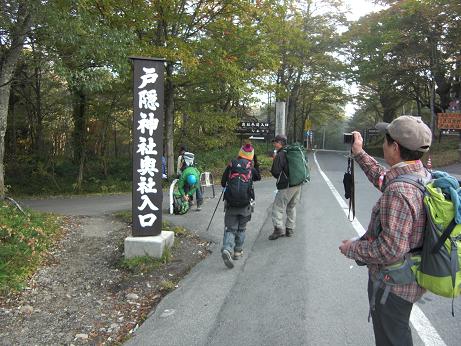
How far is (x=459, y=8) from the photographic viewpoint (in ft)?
64.3

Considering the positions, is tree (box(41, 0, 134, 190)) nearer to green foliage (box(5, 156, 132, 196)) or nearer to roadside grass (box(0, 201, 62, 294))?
roadside grass (box(0, 201, 62, 294))

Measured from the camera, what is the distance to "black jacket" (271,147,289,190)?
6.80 meters

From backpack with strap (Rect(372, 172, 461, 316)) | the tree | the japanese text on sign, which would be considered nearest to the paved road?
the japanese text on sign

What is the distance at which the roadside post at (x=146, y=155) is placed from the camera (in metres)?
5.78

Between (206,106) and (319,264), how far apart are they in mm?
15728

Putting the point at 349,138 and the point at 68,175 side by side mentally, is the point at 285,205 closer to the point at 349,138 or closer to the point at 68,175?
Result: the point at 349,138

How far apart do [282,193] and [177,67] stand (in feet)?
32.2

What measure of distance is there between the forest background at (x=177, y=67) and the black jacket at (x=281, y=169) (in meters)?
4.42

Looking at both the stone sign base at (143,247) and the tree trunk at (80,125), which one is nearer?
the stone sign base at (143,247)

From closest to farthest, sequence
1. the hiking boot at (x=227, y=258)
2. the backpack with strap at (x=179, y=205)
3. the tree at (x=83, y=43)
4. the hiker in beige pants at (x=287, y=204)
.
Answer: the hiking boot at (x=227, y=258) < the hiker in beige pants at (x=287, y=204) < the tree at (x=83, y=43) < the backpack with strap at (x=179, y=205)

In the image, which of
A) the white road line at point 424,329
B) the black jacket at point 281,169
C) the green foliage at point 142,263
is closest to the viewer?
the white road line at point 424,329

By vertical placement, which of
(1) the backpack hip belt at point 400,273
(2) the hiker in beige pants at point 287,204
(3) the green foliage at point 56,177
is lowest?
(3) the green foliage at point 56,177

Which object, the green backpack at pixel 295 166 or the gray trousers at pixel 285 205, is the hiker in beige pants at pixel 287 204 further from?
the green backpack at pixel 295 166

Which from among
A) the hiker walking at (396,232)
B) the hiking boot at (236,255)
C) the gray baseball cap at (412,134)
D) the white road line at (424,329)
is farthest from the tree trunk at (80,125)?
the gray baseball cap at (412,134)
